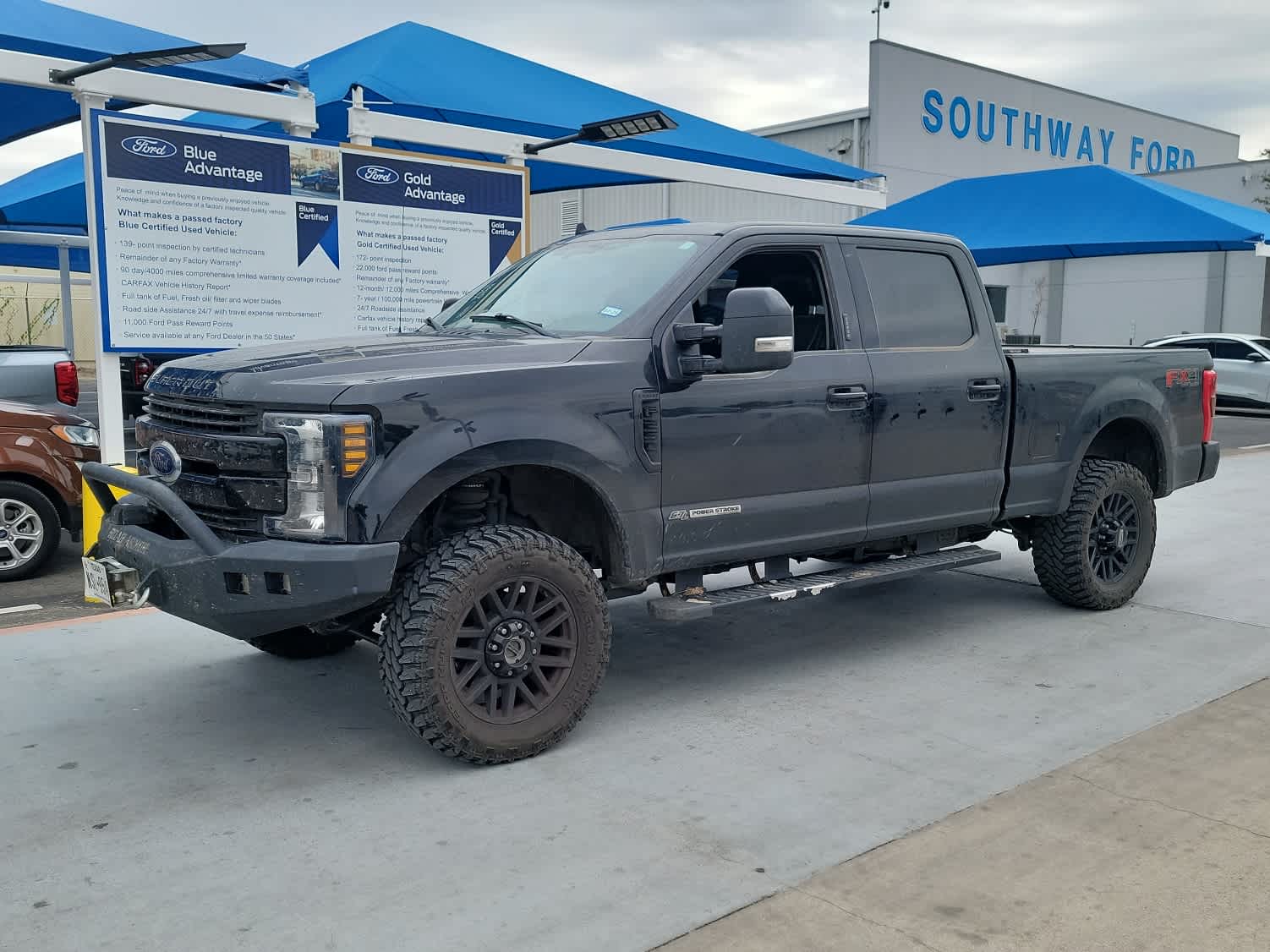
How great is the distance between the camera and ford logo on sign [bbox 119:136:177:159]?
7266 mm

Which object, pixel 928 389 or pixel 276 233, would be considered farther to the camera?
pixel 276 233

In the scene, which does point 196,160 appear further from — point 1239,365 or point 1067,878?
point 1239,365

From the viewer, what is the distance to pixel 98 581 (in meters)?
4.42

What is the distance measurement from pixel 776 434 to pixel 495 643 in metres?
1.56

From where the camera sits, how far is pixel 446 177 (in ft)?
29.3

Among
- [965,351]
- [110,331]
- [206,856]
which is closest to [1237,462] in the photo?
[965,351]

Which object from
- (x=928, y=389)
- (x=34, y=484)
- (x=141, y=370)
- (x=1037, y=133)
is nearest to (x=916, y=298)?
(x=928, y=389)

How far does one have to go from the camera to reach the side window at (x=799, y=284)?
5.26m

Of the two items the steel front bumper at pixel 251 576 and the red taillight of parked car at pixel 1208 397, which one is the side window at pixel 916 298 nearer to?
the red taillight of parked car at pixel 1208 397

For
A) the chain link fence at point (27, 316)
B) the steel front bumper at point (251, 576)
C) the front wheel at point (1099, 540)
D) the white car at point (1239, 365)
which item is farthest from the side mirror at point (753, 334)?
the chain link fence at point (27, 316)

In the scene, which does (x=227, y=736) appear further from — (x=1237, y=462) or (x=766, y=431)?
(x=1237, y=462)

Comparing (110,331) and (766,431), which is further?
(110,331)

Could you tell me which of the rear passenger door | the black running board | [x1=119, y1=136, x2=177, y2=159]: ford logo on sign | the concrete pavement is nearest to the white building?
[x1=119, y1=136, x2=177, y2=159]: ford logo on sign

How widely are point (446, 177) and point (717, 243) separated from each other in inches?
177
